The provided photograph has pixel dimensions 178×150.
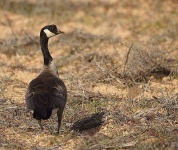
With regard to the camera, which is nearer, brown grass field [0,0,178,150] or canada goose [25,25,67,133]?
canada goose [25,25,67,133]

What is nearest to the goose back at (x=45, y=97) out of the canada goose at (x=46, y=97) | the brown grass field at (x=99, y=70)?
the canada goose at (x=46, y=97)

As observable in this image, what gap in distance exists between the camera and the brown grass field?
694cm

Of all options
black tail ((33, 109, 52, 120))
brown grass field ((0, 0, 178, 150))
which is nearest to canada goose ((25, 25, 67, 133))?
black tail ((33, 109, 52, 120))

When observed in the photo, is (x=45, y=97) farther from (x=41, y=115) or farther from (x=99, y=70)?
(x=99, y=70)

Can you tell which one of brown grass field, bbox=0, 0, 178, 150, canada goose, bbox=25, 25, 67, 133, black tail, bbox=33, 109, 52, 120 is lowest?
brown grass field, bbox=0, 0, 178, 150

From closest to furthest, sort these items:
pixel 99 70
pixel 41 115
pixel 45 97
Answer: pixel 41 115, pixel 45 97, pixel 99 70

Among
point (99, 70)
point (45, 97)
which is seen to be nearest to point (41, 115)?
point (45, 97)

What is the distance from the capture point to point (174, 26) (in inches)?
546

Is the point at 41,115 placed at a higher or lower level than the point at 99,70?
higher

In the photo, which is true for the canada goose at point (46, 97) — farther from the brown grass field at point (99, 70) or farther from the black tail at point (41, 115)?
the brown grass field at point (99, 70)

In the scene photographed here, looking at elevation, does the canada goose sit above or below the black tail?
above

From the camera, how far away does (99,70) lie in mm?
10250

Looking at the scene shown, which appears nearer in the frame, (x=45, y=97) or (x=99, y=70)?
(x=45, y=97)

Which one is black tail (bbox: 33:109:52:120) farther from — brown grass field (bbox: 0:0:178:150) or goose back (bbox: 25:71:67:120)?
brown grass field (bbox: 0:0:178:150)
